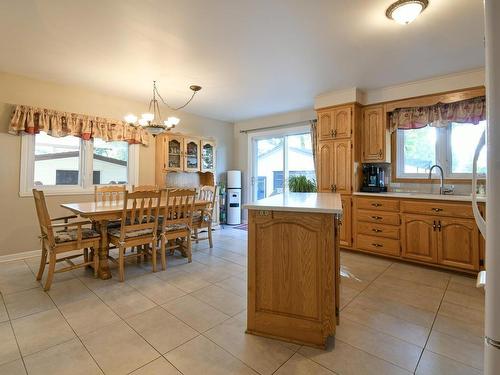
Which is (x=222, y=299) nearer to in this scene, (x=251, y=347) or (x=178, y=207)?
(x=251, y=347)

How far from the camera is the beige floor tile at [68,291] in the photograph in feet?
7.52

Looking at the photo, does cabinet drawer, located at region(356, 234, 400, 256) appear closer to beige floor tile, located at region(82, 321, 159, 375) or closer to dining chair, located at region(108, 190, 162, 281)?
dining chair, located at region(108, 190, 162, 281)

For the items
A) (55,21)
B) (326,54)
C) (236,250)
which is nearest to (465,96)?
(326,54)

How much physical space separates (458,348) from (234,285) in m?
1.79

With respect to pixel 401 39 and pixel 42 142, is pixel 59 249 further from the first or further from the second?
pixel 401 39

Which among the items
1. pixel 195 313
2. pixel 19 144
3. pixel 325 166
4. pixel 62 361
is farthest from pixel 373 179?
pixel 19 144

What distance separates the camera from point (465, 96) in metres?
3.15

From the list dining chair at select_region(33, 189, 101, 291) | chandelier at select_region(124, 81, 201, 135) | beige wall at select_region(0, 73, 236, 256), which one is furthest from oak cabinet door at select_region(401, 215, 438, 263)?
beige wall at select_region(0, 73, 236, 256)

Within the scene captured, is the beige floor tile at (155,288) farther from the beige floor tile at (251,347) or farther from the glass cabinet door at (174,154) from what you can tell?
the glass cabinet door at (174,154)

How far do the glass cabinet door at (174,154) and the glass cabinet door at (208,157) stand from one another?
1.73 ft

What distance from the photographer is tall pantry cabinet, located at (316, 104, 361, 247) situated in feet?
12.4

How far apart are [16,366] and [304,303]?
1.74 m

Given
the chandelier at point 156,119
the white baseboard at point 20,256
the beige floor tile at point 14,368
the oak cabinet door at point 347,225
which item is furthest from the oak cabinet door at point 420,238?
the white baseboard at point 20,256

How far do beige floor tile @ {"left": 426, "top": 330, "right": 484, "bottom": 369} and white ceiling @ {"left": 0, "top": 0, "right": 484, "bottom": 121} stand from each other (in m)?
2.44
